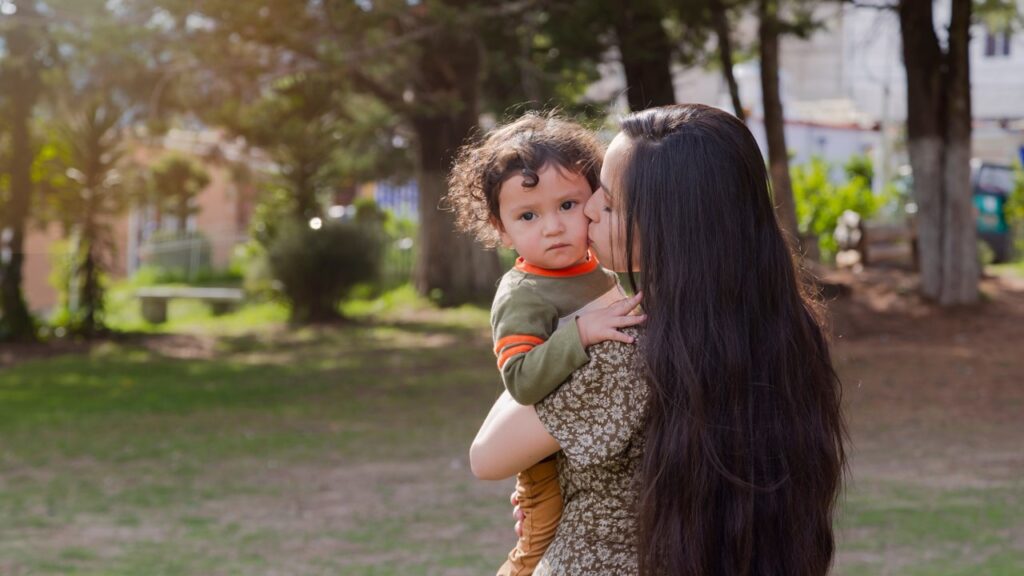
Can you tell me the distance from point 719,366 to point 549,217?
45 centimetres

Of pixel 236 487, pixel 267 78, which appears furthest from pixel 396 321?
pixel 236 487

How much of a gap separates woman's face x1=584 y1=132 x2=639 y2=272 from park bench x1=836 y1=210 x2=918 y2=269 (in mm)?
17906

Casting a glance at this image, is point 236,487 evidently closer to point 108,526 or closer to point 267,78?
point 108,526

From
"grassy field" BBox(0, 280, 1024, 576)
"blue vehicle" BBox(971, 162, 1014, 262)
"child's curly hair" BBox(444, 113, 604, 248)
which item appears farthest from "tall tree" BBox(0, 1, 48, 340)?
"blue vehicle" BBox(971, 162, 1014, 262)

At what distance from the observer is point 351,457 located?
9438 mm

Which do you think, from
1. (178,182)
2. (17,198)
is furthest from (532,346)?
(178,182)

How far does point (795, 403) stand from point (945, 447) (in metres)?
7.82

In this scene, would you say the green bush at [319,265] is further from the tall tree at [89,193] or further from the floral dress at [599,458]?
the floral dress at [599,458]

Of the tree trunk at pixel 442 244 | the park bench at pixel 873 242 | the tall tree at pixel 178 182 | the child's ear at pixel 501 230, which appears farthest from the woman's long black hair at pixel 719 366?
the tall tree at pixel 178 182

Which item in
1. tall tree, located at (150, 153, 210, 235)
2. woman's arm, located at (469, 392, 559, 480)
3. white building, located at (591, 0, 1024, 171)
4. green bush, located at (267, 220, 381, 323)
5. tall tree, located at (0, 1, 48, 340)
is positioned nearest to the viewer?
woman's arm, located at (469, 392, 559, 480)

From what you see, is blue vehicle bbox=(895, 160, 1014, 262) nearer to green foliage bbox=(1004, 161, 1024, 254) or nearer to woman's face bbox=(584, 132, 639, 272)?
green foliage bbox=(1004, 161, 1024, 254)

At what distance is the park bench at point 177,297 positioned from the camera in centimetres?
2155

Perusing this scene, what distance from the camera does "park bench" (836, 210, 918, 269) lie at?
19.8 meters

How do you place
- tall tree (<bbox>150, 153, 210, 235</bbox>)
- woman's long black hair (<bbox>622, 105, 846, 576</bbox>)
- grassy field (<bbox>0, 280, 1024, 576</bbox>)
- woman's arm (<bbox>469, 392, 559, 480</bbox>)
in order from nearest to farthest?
woman's long black hair (<bbox>622, 105, 846, 576</bbox>) → woman's arm (<bbox>469, 392, 559, 480</bbox>) → grassy field (<bbox>0, 280, 1024, 576</bbox>) → tall tree (<bbox>150, 153, 210, 235</bbox>)
